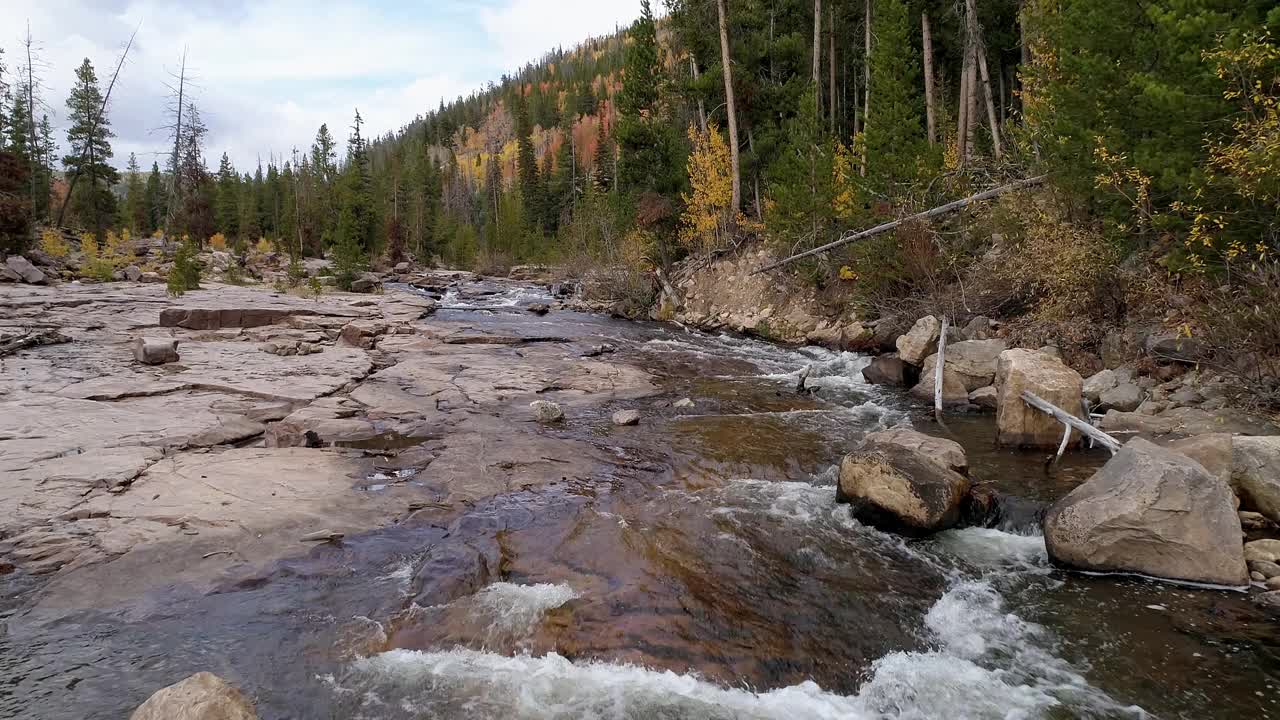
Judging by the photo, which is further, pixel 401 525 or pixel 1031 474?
pixel 1031 474

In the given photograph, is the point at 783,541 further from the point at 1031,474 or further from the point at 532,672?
the point at 1031,474

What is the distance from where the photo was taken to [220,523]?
6066 millimetres

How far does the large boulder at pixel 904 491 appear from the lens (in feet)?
21.4

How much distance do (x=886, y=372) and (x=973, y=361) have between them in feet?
6.98

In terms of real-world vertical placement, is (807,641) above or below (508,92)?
below

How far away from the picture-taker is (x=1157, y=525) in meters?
5.41

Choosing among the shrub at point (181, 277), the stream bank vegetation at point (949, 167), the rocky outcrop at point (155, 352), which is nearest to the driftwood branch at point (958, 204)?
the stream bank vegetation at point (949, 167)

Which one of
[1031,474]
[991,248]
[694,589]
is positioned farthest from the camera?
[991,248]

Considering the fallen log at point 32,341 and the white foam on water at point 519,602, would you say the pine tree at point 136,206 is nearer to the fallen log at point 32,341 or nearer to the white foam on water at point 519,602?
the fallen log at point 32,341

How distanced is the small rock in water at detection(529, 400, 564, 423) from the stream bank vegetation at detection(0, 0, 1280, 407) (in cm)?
940

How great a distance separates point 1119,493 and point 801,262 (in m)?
17.2

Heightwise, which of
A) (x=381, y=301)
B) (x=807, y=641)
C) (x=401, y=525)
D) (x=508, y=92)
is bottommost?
(x=807, y=641)

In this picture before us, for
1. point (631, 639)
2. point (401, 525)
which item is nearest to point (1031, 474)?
point (631, 639)

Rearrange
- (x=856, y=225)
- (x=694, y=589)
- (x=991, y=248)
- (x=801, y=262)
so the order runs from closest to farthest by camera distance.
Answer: (x=694, y=589), (x=991, y=248), (x=856, y=225), (x=801, y=262)
